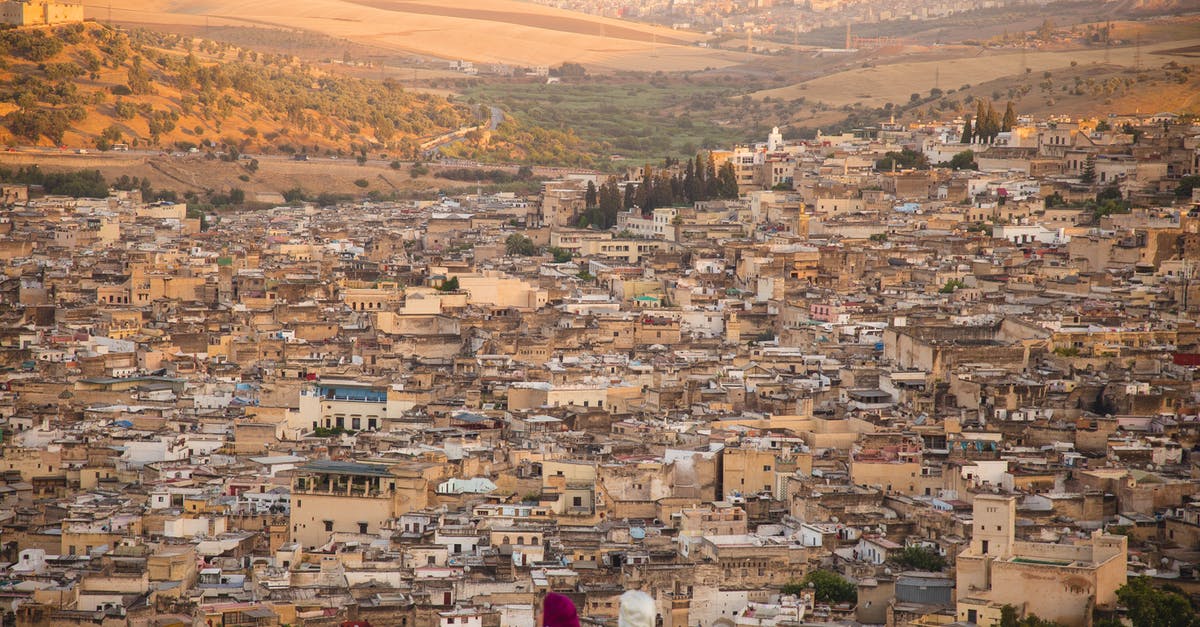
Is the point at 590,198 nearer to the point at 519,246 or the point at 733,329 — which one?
the point at 519,246

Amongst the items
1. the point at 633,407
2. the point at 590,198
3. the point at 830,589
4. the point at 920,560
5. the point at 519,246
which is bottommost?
the point at 830,589

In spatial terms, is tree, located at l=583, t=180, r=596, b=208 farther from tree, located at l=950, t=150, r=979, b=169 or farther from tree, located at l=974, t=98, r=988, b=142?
tree, located at l=974, t=98, r=988, b=142

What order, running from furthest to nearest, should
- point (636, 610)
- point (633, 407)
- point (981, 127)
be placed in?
point (981, 127) → point (633, 407) → point (636, 610)

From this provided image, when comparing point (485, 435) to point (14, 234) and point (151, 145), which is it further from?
point (151, 145)

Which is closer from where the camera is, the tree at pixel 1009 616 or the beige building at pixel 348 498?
the tree at pixel 1009 616

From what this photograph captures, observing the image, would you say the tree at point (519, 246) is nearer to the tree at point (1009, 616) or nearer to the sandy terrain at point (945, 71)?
the tree at point (1009, 616)

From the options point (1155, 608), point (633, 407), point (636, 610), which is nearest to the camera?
point (636, 610)

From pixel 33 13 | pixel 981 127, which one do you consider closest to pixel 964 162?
pixel 981 127

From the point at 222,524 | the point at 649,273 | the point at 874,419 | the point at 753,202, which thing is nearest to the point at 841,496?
the point at 874,419

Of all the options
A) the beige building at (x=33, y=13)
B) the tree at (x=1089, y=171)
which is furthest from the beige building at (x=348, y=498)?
the beige building at (x=33, y=13)
